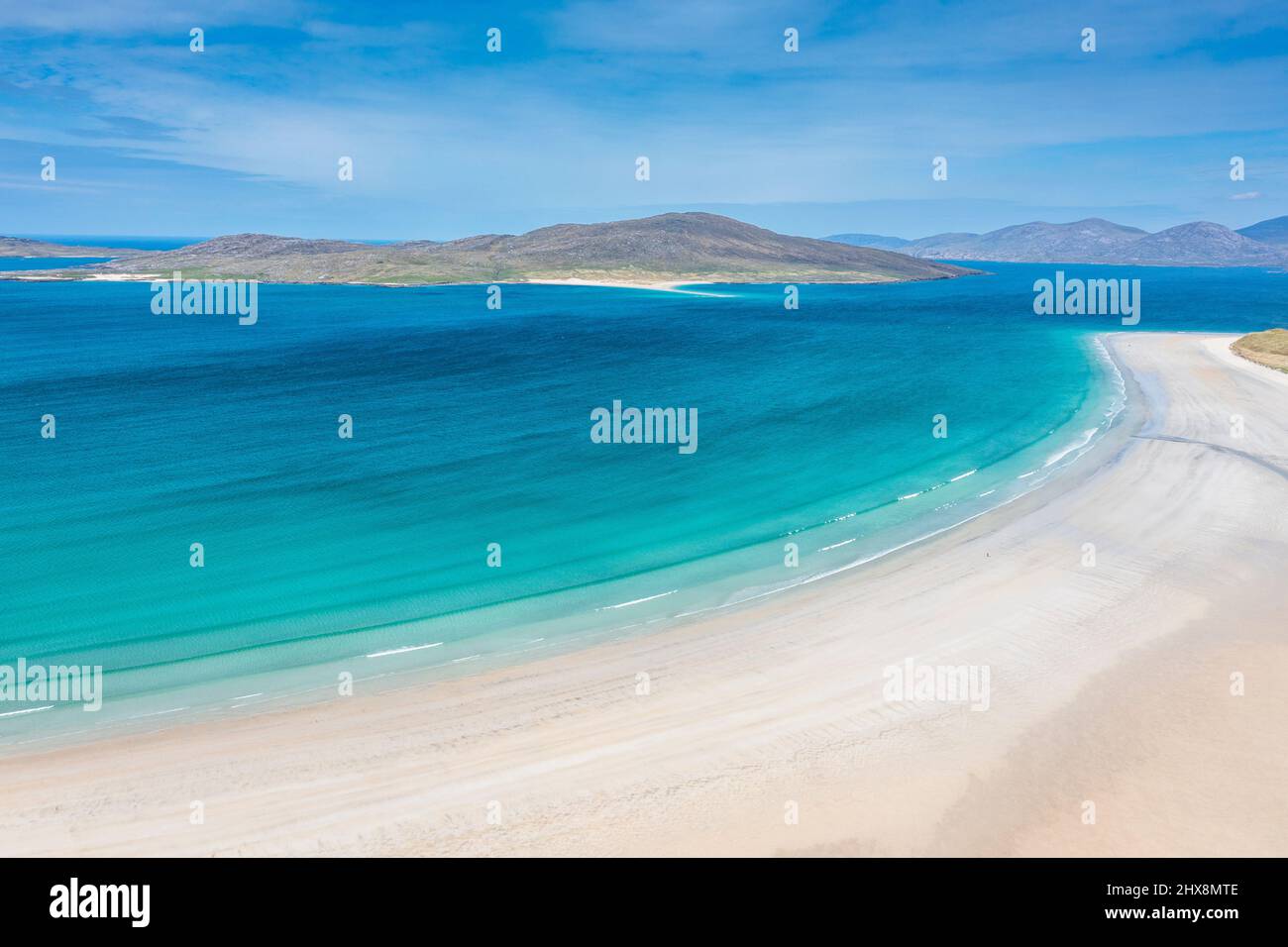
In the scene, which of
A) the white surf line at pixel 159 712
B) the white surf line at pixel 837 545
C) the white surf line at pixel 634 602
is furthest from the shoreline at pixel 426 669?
the white surf line at pixel 634 602

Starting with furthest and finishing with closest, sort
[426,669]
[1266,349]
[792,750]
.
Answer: [1266,349] → [426,669] → [792,750]

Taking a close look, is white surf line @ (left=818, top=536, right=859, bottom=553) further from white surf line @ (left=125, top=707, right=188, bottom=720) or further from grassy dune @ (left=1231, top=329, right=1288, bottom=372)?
grassy dune @ (left=1231, top=329, right=1288, bottom=372)

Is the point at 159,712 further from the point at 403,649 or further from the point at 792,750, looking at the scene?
the point at 792,750

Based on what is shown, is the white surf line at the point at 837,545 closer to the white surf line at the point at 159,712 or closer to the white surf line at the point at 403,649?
the white surf line at the point at 403,649

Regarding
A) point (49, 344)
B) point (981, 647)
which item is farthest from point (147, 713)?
point (49, 344)

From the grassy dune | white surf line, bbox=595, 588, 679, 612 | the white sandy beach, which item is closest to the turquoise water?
white surf line, bbox=595, 588, 679, 612

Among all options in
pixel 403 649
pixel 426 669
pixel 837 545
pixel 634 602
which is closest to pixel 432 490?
pixel 403 649
